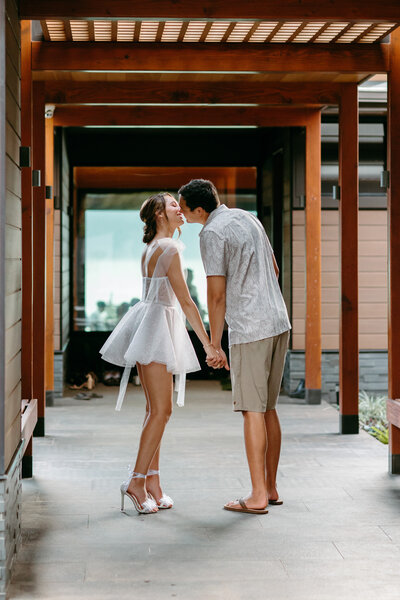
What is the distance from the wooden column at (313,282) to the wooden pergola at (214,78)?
0.27 m

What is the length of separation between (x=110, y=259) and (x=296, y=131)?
3044 millimetres

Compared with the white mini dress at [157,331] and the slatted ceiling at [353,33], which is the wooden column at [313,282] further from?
the white mini dress at [157,331]

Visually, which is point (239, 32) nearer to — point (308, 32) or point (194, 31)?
point (194, 31)

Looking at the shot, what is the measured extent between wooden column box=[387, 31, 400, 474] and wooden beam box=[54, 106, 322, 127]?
244cm

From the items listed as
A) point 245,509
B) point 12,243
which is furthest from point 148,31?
point 245,509

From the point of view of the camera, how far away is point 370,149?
9.62m

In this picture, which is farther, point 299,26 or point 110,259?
point 110,259

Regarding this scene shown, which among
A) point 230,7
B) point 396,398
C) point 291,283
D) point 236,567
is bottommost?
point 236,567

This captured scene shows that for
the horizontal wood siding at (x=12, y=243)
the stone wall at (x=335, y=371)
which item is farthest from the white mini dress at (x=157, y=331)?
the stone wall at (x=335, y=371)

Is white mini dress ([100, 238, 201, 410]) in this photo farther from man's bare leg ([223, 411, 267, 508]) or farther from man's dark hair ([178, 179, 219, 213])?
man's bare leg ([223, 411, 267, 508])

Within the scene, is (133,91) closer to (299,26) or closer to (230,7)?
(299,26)

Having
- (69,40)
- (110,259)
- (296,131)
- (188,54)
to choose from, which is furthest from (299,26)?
(110,259)

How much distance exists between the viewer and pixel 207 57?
229 inches

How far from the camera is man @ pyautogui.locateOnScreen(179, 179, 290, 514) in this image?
439cm
